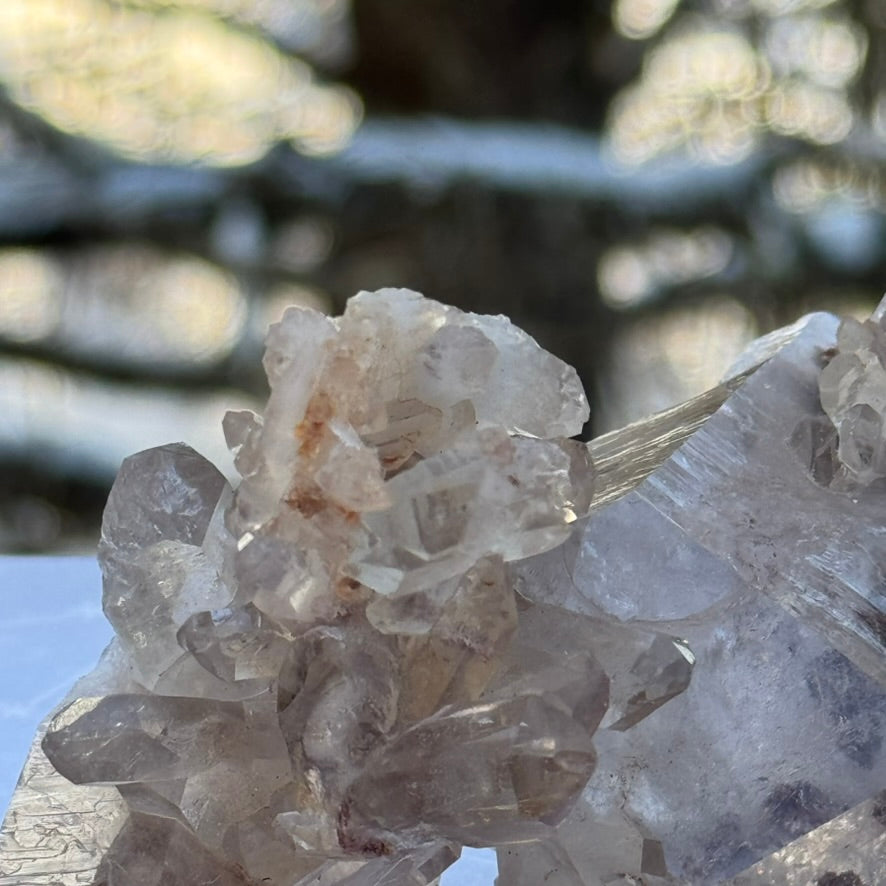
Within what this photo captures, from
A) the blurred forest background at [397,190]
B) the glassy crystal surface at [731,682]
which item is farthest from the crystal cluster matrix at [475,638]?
the blurred forest background at [397,190]

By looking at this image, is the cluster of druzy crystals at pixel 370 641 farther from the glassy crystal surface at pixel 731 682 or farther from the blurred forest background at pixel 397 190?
the blurred forest background at pixel 397 190

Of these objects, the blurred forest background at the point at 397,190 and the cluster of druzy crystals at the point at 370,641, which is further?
the blurred forest background at the point at 397,190

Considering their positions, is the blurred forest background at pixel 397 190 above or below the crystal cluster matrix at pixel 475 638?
below

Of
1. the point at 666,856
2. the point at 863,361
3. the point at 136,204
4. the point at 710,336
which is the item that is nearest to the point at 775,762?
the point at 666,856

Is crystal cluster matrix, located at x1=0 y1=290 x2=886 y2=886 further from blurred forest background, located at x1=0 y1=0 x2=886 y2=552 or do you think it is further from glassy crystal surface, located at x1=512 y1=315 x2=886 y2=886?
blurred forest background, located at x1=0 y1=0 x2=886 y2=552

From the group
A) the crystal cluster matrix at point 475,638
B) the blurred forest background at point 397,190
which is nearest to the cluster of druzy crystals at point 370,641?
the crystal cluster matrix at point 475,638

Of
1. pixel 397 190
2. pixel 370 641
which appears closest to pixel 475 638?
pixel 370 641

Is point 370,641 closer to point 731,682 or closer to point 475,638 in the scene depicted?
point 475,638
